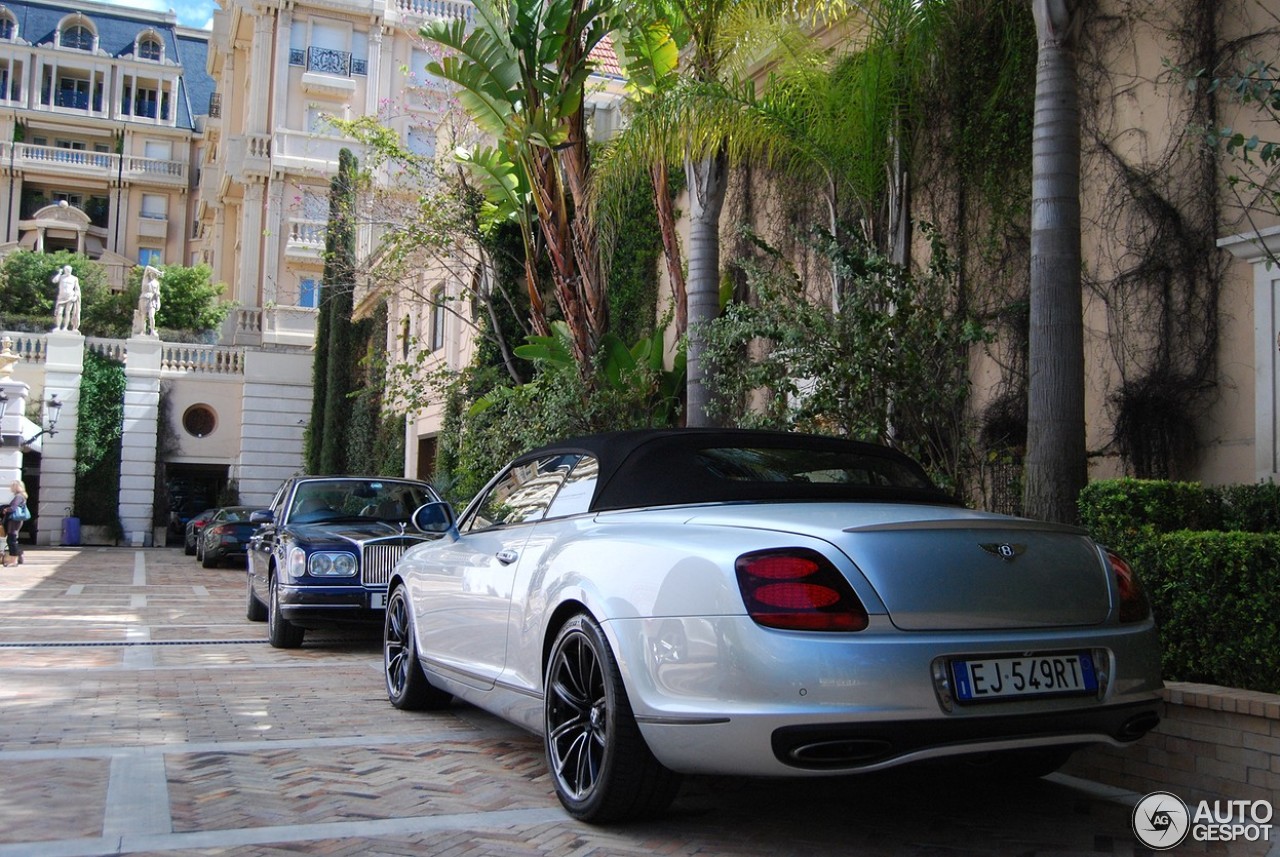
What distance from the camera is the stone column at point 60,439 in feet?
116

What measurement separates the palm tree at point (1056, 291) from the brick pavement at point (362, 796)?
2.09m

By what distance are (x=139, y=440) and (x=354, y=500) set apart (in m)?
29.0

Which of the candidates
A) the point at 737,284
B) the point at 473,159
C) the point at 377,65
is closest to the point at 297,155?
the point at 377,65

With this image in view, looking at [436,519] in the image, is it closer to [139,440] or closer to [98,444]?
[98,444]

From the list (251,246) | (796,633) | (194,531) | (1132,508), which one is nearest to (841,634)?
(796,633)

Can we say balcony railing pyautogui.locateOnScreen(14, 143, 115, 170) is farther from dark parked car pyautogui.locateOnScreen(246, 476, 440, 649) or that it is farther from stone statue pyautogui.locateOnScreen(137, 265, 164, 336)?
dark parked car pyautogui.locateOnScreen(246, 476, 440, 649)

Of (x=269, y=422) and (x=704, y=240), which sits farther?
(x=269, y=422)

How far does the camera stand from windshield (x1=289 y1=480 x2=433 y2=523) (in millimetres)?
10920

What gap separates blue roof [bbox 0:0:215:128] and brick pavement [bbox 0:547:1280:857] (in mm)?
73243

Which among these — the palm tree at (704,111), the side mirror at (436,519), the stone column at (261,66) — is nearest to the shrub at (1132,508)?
the side mirror at (436,519)

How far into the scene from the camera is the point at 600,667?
13.8 feet

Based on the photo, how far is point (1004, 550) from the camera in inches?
152

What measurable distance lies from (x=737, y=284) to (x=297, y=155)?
112 ft

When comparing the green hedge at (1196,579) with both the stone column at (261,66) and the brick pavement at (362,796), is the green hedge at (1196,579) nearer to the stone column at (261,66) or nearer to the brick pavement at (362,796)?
the brick pavement at (362,796)
